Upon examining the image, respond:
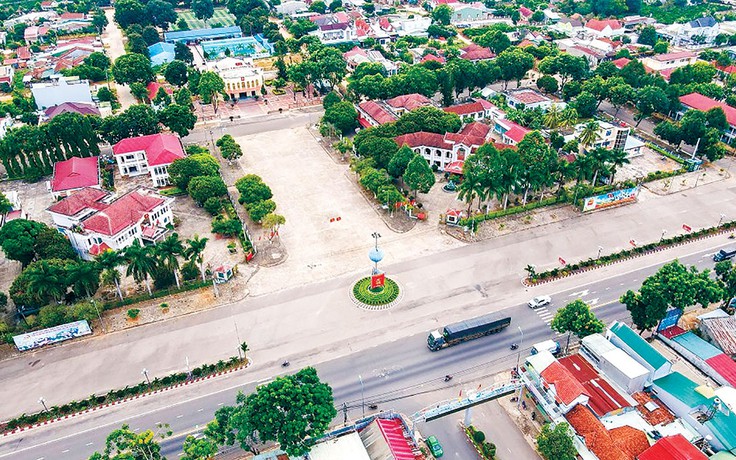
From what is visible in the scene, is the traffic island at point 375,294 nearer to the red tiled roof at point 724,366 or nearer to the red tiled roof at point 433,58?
the red tiled roof at point 724,366

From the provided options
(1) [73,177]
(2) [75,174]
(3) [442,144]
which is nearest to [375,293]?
(3) [442,144]

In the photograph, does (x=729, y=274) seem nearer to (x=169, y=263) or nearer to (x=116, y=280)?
(x=169, y=263)

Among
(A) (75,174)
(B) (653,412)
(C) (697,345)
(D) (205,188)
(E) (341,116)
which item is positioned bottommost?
(B) (653,412)

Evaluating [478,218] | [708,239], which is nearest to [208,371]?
[478,218]

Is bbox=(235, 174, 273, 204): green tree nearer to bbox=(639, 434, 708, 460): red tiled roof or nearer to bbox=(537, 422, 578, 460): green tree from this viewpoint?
bbox=(537, 422, 578, 460): green tree

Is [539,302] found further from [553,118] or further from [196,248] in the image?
[553,118]

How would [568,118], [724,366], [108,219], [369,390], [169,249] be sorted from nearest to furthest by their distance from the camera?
[369,390], [724,366], [169,249], [108,219], [568,118]
